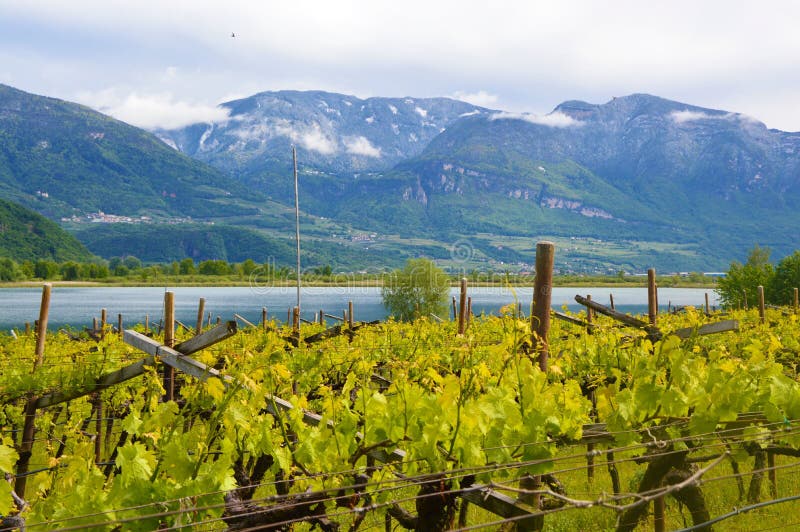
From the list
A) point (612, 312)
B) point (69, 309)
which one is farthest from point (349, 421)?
point (69, 309)

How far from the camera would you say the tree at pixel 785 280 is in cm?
4731

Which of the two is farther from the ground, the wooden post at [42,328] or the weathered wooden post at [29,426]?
the wooden post at [42,328]

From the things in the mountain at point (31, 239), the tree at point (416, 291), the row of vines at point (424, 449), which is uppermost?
the mountain at point (31, 239)

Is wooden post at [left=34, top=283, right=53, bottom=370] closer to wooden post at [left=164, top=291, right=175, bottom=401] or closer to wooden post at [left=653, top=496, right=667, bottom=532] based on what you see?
wooden post at [left=164, top=291, right=175, bottom=401]

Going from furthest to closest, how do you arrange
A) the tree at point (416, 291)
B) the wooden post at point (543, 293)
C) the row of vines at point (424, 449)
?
the tree at point (416, 291)
the wooden post at point (543, 293)
the row of vines at point (424, 449)

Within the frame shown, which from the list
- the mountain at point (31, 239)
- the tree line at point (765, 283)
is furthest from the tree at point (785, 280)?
the mountain at point (31, 239)

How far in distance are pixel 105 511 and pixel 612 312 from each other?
640 cm

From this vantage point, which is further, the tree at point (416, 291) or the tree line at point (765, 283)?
the tree at point (416, 291)

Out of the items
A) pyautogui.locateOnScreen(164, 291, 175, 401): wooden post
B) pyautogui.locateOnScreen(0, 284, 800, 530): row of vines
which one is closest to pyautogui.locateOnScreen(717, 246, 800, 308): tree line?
pyautogui.locateOnScreen(164, 291, 175, 401): wooden post

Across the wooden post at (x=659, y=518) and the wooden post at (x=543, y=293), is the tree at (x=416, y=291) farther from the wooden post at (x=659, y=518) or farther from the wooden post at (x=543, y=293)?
the wooden post at (x=543, y=293)

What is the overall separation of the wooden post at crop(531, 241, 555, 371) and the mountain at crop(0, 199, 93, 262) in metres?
185

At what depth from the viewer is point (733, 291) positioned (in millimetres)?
52094

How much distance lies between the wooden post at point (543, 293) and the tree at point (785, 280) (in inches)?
1910

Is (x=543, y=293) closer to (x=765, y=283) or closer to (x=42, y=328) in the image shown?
(x=42, y=328)
